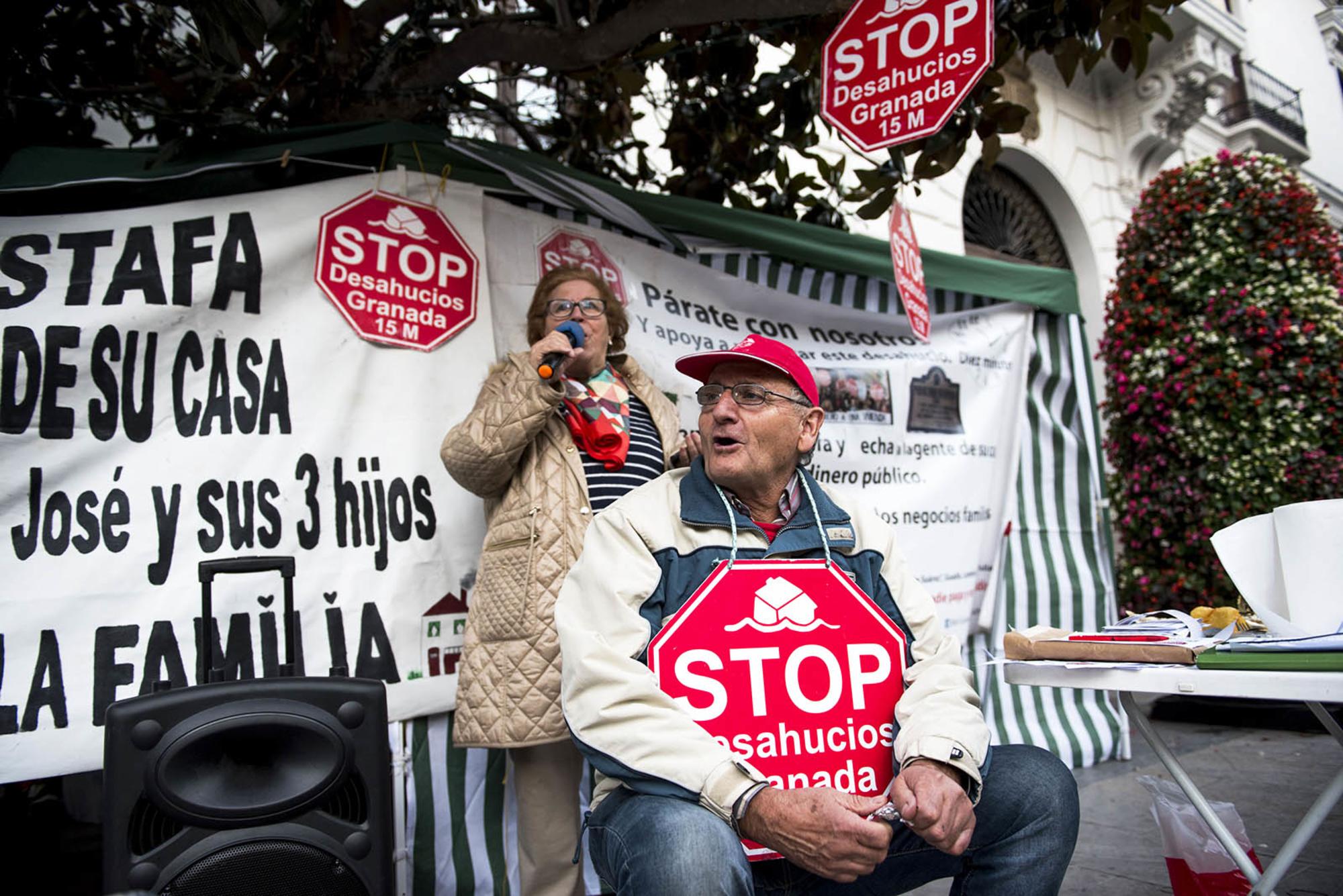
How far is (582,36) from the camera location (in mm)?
2977

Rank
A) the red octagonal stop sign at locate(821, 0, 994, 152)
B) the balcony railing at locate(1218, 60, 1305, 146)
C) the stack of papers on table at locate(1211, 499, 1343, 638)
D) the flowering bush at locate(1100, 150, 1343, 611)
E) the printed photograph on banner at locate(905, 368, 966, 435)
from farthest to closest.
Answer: the balcony railing at locate(1218, 60, 1305, 146)
the flowering bush at locate(1100, 150, 1343, 611)
the printed photograph on banner at locate(905, 368, 966, 435)
the red octagonal stop sign at locate(821, 0, 994, 152)
the stack of papers on table at locate(1211, 499, 1343, 638)

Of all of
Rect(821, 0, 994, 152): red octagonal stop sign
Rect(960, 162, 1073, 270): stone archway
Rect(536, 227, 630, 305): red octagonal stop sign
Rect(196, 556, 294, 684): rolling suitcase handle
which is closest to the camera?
Rect(196, 556, 294, 684): rolling suitcase handle

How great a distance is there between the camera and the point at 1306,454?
16.9ft

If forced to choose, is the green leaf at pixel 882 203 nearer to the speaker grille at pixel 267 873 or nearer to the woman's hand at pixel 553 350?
the woman's hand at pixel 553 350

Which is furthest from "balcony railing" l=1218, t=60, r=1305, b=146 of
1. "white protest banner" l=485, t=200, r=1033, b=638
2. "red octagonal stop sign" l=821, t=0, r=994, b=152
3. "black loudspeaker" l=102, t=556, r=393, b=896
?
"black loudspeaker" l=102, t=556, r=393, b=896

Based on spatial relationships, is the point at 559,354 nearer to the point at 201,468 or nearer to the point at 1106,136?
the point at 201,468

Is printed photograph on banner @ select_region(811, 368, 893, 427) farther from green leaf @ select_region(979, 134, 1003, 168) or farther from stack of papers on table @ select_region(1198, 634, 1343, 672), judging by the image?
stack of papers on table @ select_region(1198, 634, 1343, 672)

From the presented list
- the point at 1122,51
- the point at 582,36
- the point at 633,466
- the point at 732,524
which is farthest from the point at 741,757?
the point at 1122,51

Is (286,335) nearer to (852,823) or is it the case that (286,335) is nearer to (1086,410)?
(852,823)

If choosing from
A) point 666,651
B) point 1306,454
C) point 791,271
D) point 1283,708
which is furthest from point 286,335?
point 1306,454

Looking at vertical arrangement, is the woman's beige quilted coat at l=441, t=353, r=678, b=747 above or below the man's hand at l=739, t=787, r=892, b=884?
above

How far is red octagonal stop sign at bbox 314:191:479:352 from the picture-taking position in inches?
108

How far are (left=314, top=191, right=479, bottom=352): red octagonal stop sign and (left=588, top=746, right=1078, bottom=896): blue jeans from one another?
177 cm

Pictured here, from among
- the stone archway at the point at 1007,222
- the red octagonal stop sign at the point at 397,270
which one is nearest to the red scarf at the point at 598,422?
the red octagonal stop sign at the point at 397,270
